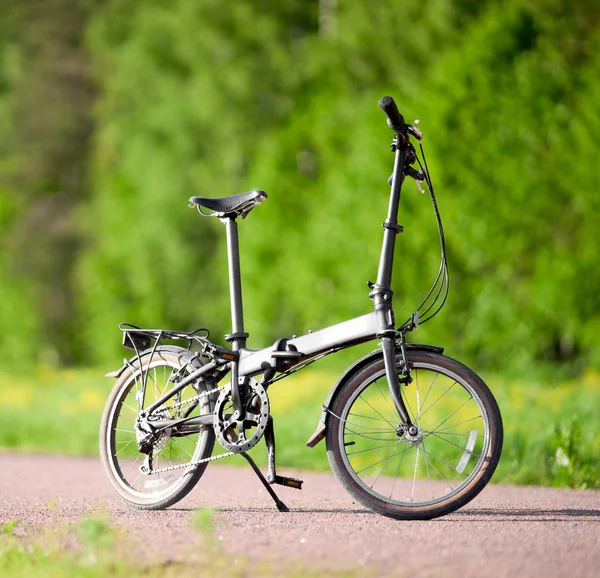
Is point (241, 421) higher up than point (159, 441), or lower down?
higher up

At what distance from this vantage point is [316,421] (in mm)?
9875

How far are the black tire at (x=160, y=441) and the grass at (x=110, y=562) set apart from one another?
38.9 inches

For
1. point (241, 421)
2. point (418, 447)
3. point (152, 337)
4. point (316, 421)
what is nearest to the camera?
point (418, 447)

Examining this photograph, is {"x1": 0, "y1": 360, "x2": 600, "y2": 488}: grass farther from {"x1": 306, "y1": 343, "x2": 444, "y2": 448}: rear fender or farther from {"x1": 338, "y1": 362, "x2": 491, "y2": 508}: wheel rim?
→ {"x1": 306, "y1": 343, "x2": 444, "y2": 448}: rear fender

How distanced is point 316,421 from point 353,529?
5609 millimetres

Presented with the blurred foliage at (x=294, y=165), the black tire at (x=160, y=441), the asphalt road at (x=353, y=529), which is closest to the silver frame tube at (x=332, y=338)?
the black tire at (x=160, y=441)

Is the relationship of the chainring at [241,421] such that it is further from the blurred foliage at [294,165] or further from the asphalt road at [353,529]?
the blurred foliage at [294,165]

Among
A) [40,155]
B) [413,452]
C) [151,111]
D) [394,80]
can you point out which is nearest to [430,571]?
[413,452]

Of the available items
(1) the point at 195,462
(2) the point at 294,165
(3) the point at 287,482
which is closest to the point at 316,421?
(1) the point at 195,462

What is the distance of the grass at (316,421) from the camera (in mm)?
6949

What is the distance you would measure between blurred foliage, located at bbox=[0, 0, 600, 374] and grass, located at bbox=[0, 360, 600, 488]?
2.34 meters

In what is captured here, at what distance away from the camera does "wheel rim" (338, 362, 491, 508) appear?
14.9 feet

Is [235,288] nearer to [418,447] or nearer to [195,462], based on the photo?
[195,462]

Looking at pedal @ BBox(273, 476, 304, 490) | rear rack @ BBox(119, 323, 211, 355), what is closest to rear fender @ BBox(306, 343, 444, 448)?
pedal @ BBox(273, 476, 304, 490)
